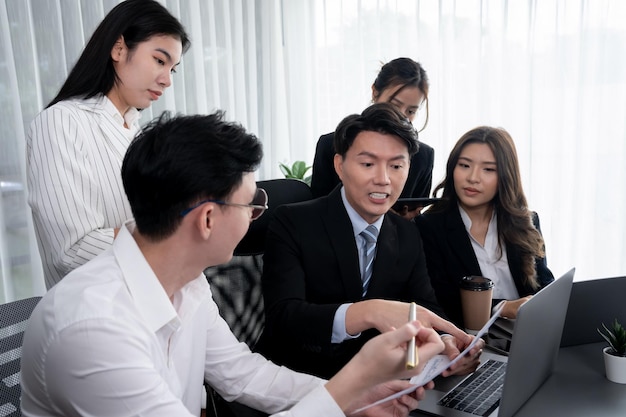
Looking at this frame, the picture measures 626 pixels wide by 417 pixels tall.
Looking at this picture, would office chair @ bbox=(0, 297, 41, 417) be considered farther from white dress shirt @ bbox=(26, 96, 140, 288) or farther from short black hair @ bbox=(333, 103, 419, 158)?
short black hair @ bbox=(333, 103, 419, 158)

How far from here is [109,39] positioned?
1.58 meters

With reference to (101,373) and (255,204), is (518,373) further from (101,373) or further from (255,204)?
(101,373)

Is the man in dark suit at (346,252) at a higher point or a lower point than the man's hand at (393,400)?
higher

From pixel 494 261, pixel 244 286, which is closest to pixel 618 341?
pixel 494 261

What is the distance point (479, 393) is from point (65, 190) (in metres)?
1.14

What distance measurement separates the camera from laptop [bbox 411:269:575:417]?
106cm

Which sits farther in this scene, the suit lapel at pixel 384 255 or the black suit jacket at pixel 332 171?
the black suit jacket at pixel 332 171

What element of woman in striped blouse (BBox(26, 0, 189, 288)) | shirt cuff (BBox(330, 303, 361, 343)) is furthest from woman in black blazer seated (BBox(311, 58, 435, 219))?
shirt cuff (BBox(330, 303, 361, 343))

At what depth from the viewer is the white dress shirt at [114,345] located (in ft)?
2.84

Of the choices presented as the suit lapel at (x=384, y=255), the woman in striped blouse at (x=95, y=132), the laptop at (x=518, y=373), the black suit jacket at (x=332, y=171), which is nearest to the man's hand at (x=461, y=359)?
the laptop at (x=518, y=373)

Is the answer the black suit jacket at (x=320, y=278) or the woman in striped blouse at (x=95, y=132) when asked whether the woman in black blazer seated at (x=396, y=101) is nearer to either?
the black suit jacket at (x=320, y=278)

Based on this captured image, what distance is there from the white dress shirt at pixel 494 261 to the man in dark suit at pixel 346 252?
326 mm

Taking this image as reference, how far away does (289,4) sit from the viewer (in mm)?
4277

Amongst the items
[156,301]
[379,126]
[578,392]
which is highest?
[379,126]
